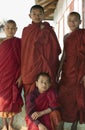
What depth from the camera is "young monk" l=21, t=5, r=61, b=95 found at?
12.1ft

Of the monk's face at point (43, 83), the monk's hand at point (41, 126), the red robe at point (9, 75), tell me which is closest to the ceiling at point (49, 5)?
the red robe at point (9, 75)

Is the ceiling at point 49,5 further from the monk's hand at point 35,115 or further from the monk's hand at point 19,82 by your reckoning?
the monk's hand at point 35,115

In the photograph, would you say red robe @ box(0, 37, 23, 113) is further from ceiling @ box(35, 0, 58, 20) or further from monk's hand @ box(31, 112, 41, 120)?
ceiling @ box(35, 0, 58, 20)

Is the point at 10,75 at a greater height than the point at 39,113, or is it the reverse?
the point at 10,75

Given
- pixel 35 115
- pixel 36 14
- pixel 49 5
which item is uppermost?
pixel 49 5

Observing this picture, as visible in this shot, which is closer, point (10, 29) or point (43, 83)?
point (43, 83)

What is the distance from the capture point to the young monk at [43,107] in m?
3.40

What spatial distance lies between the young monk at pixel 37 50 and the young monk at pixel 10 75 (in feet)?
0.78

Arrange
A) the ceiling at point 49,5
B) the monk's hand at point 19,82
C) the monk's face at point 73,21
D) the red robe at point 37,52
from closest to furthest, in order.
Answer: the red robe at point 37,52 < the monk's face at point 73,21 < the monk's hand at point 19,82 < the ceiling at point 49,5

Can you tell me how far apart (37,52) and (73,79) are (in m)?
0.52

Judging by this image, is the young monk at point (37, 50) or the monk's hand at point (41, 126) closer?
the monk's hand at point (41, 126)

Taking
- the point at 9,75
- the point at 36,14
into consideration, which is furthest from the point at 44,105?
the point at 36,14

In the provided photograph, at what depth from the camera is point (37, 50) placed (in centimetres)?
371

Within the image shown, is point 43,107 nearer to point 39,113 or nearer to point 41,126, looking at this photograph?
point 39,113
